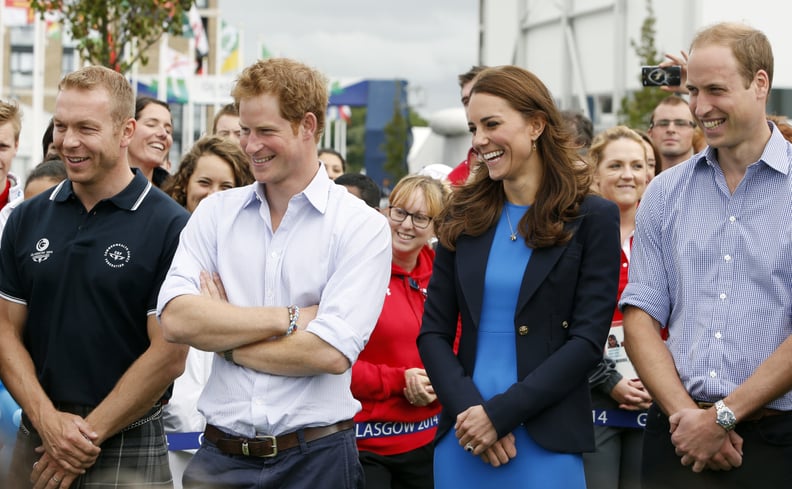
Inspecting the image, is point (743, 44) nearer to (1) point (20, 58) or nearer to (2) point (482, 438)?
(2) point (482, 438)

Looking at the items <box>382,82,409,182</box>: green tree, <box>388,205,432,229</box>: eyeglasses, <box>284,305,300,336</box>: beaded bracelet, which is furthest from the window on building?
<box>284,305,300,336</box>: beaded bracelet

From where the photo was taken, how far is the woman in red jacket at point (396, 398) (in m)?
5.60

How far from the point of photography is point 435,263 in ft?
15.7

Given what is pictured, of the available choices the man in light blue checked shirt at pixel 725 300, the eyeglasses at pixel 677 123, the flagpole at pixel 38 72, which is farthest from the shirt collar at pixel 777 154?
the flagpole at pixel 38 72

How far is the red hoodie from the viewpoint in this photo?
560 centimetres

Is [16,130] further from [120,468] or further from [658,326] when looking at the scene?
[658,326]

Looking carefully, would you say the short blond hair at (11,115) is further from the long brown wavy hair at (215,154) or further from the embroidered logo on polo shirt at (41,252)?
the embroidered logo on polo shirt at (41,252)

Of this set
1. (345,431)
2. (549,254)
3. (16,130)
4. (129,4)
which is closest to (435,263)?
(549,254)

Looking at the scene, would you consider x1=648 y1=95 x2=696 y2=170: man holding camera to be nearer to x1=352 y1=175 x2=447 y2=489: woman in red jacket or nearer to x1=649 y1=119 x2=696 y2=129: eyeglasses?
x1=649 y1=119 x2=696 y2=129: eyeglasses

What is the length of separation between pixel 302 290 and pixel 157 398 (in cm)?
83

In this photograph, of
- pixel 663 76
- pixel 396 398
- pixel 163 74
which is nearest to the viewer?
pixel 396 398

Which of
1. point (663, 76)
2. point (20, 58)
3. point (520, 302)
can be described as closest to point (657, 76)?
point (663, 76)

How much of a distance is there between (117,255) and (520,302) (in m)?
1.63

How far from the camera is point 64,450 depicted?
4594mm
